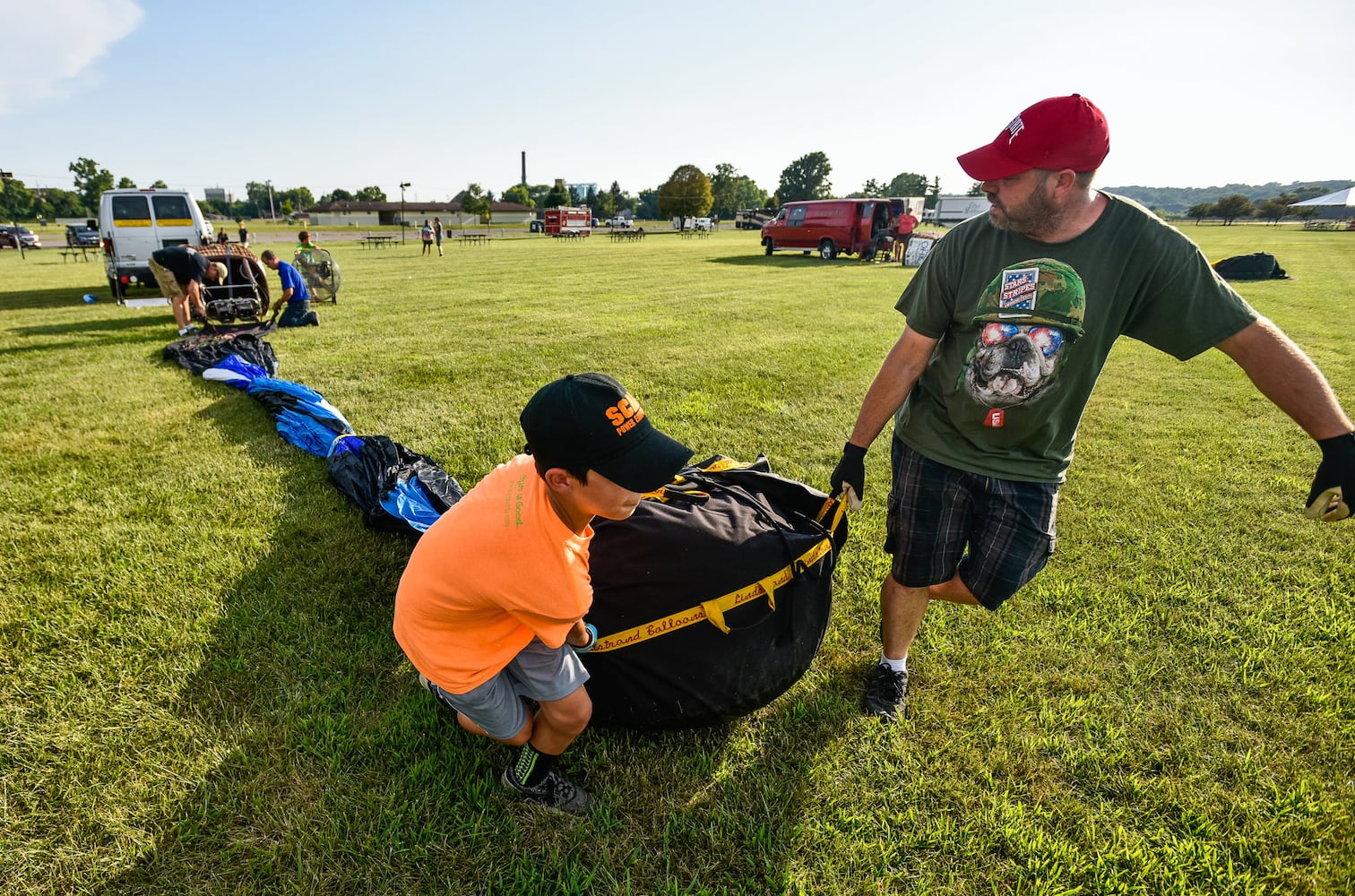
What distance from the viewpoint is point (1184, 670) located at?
2736 mm

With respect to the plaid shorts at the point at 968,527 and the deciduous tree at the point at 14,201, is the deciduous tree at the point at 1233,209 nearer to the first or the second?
the plaid shorts at the point at 968,527

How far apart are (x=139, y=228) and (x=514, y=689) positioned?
1426cm

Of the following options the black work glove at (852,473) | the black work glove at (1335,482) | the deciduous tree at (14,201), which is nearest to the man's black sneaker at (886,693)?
the black work glove at (852,473)

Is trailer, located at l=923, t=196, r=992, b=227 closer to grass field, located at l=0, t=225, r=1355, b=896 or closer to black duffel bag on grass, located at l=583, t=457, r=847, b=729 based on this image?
grass field, located at l=0, t=225, r=1355, b=896

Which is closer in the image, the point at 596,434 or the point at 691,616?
the point at 596,434

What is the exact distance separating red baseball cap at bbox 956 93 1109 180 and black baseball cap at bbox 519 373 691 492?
135 cm

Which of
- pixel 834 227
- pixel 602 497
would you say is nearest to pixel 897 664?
pixel 602 497

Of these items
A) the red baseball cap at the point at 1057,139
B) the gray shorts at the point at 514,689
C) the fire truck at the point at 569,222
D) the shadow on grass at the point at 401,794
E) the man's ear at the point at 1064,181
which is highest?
the fire truck at the point at 569,222

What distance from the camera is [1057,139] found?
6.10ft

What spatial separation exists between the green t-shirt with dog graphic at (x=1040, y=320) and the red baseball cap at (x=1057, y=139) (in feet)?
0.75

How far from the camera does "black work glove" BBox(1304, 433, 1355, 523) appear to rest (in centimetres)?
183

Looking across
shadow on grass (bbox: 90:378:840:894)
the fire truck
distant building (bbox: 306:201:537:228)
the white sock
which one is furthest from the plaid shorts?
distant building (bbox: 306:201:537:228)

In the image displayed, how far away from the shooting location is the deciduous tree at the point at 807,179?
121688mm

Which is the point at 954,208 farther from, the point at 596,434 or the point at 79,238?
the point at 596,434
